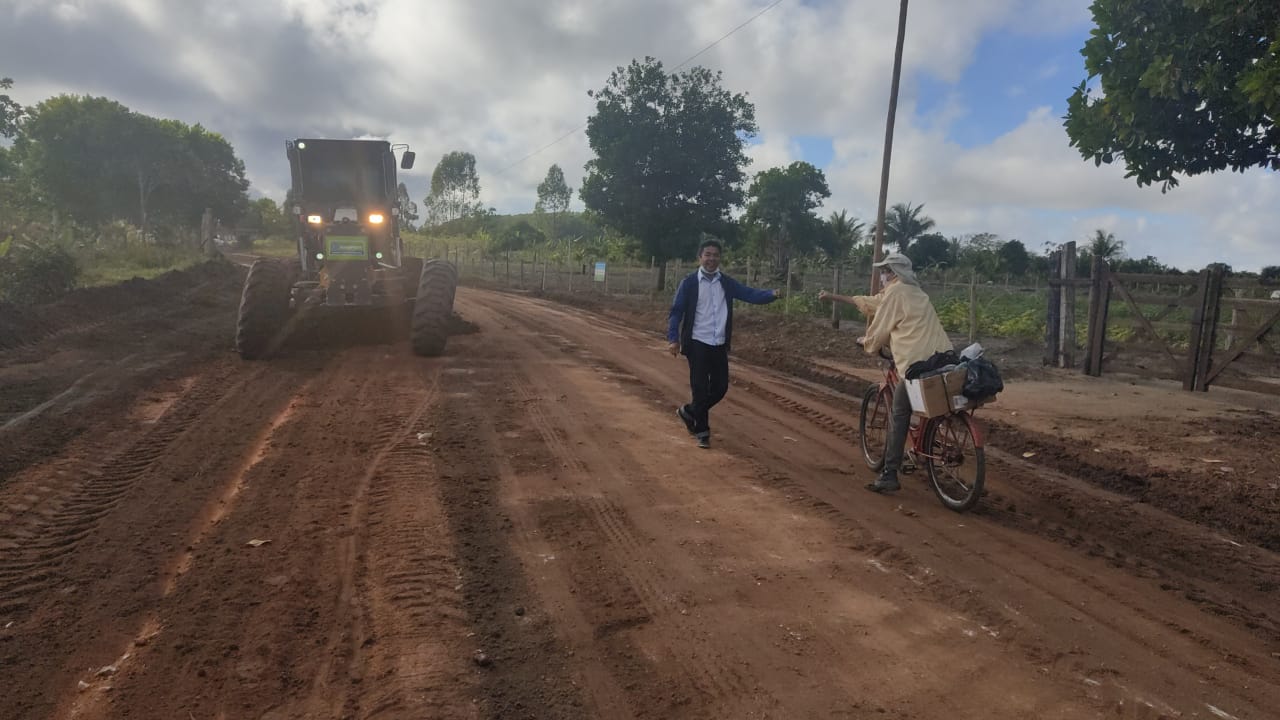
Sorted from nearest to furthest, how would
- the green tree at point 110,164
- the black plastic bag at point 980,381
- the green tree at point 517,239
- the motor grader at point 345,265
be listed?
the black plastic bag at point 980,381, the motor grader at point 345,265, the green tree at point 110,164, the green tree at point 517,239

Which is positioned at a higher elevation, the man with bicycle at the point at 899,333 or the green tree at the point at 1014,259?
the green tree at the point at 1014,259

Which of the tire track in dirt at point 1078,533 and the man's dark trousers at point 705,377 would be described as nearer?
the tire track in dirt at point 1078,533

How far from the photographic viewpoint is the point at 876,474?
20.4 feet

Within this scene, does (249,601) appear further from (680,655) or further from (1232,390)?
(1232,390)

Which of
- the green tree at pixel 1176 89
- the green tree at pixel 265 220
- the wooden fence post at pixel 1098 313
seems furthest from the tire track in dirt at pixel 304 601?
the green tree at pixel 265 220

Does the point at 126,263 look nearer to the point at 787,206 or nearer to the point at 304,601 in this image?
the point at 304,601

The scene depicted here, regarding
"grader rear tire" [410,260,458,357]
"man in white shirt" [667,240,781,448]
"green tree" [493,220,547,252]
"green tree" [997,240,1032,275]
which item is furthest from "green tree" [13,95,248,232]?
"green tree" [997,240,1032,275]

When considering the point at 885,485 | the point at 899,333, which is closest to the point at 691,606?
the point at 885,485

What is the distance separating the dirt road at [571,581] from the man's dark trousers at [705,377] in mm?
286

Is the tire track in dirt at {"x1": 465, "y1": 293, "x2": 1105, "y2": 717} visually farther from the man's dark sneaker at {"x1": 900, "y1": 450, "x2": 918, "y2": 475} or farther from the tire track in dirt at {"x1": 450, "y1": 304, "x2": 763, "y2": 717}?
the man's dark sneaker at {"x1": 900, "y1": 450, "x2": 918, "y2": 475}

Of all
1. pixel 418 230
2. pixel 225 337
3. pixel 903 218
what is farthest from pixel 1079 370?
pixel 418 230

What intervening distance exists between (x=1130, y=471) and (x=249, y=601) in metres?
6.81

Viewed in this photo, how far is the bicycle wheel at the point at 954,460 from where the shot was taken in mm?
5102

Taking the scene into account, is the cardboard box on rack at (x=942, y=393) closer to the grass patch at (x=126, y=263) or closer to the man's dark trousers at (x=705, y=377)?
the man's dark trousers at (x=705, y=377)
